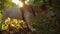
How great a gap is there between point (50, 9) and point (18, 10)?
953 mm

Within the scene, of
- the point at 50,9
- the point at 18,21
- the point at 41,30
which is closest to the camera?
the point at 41,30

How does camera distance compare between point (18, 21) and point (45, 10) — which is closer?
point (45, 10)

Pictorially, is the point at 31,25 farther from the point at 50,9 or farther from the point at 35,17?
the point at 50,9

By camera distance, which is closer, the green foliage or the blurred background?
the green foliage

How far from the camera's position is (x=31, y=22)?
5.27 m

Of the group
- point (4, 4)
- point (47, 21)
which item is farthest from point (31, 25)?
point (4, 4)

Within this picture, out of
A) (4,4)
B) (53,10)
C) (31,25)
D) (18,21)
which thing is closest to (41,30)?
(31,25)

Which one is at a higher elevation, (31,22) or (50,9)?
(50,9)

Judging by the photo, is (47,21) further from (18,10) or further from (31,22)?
(18,10)

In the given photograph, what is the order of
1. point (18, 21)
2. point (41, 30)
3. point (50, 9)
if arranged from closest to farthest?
point (41, 30)
point (50, 9)
point (18, 21)

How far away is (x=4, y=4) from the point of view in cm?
600

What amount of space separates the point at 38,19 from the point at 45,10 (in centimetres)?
34

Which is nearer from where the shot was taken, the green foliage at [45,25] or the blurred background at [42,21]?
the green foliage at [45,25]

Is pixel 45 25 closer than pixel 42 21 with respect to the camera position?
Yes
